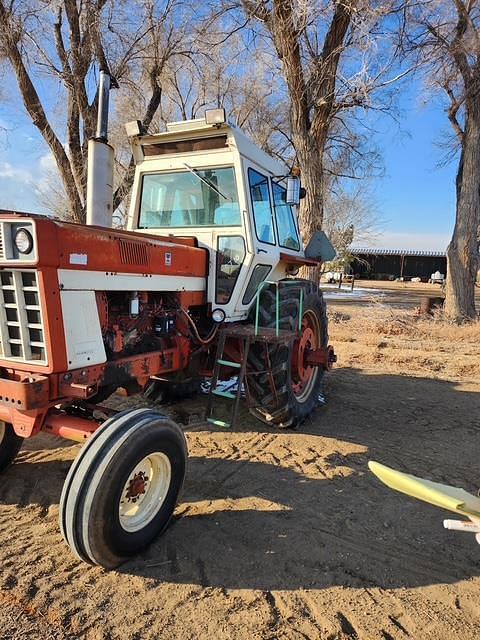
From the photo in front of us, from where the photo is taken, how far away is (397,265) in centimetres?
4294

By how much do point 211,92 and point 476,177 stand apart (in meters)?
10.2

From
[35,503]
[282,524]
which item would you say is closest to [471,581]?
[282,524]

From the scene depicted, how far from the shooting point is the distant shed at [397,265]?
41594 millimetres

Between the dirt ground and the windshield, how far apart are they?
204 cm

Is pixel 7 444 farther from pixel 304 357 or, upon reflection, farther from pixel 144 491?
pixel 304 357

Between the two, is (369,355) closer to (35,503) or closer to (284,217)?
(284,217)

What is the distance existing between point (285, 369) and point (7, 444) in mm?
2404

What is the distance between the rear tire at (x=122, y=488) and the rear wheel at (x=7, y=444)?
128cm

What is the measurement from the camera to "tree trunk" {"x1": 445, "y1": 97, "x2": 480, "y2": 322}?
11789mm

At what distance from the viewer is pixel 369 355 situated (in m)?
8.00

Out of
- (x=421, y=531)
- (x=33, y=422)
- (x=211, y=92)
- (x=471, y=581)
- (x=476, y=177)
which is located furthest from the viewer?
(x=211, y=92)

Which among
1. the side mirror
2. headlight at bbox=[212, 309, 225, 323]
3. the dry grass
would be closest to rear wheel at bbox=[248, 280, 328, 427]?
headlight at bbox=[212, 309, 225, 323]

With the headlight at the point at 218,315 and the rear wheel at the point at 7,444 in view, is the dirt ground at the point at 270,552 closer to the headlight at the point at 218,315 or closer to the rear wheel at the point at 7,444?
the rear wheel at the point at 7,444

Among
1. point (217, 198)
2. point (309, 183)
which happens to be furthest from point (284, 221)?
point (309, 183)
